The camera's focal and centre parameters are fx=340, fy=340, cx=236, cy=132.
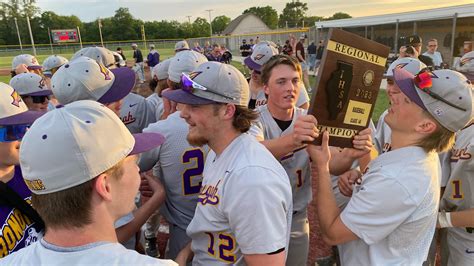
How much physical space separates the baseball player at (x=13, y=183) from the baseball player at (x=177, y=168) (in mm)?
918

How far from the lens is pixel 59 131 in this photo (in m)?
1.30

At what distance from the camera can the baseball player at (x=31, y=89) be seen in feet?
14.0

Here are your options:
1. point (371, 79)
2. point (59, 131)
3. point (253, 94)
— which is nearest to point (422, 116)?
point (371, 79)

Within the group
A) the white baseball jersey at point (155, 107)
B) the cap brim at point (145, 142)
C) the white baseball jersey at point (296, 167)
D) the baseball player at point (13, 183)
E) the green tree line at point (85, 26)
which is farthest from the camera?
the green tree line at point (85, 26)

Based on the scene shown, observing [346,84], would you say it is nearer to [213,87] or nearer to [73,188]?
[213,87]

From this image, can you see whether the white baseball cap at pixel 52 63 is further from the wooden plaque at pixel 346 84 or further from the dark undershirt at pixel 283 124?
the wooden plaque at pixel 346 84

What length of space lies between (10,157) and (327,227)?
207 cm

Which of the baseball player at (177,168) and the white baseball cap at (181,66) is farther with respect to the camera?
the white baseball cap at (181,66)

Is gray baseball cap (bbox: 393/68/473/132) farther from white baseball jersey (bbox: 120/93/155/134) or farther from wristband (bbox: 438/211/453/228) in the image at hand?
white baseball jersey (bbox: 120/93/155/134)

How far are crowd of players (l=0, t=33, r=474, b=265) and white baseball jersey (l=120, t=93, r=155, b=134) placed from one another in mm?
1098

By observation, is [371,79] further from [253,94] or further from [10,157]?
[253,94]

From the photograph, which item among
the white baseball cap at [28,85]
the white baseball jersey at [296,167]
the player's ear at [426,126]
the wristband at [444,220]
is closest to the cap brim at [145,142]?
the white baseball jersey at [296,167]

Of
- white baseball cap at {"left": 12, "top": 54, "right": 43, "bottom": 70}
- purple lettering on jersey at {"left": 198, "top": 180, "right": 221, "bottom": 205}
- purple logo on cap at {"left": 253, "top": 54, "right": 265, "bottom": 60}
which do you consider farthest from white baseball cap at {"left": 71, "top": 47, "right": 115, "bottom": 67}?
purple lettering on jersey at {"left": 198, "top": 180, "right": 221, "bottom": 205}

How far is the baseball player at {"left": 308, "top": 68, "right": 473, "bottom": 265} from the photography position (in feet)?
6.37
